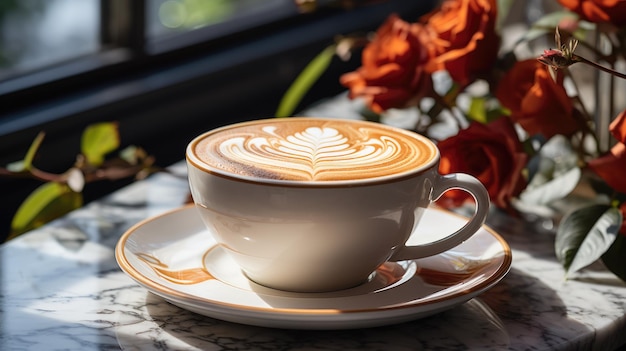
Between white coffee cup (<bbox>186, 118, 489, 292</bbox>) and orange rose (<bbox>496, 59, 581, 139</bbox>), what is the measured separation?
0.14 metres

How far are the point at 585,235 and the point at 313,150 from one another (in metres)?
0.23

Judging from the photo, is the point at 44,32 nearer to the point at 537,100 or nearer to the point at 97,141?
the point at 97,141

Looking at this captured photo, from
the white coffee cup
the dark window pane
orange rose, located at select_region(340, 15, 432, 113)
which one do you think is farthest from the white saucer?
the dark window pane

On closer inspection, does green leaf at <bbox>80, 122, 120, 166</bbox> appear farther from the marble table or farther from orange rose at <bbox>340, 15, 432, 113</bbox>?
orange rose at <bbox>340, 15, 432, 113</bbox>

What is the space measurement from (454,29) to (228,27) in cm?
91

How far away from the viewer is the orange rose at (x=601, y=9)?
2.30 ft

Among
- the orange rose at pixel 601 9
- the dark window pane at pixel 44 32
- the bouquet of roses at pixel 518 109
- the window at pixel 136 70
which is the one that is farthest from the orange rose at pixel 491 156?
the dark window pane at pixel 44 32

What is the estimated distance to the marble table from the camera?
543 millimetres

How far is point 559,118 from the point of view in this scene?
717 mm

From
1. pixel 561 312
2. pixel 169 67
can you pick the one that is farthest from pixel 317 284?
pixel 169 67

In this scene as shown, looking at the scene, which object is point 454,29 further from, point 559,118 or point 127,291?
point 127,291

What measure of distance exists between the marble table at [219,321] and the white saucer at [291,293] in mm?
19

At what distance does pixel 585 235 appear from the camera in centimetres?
68

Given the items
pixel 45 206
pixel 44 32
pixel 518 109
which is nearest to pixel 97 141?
pixel 45 206
